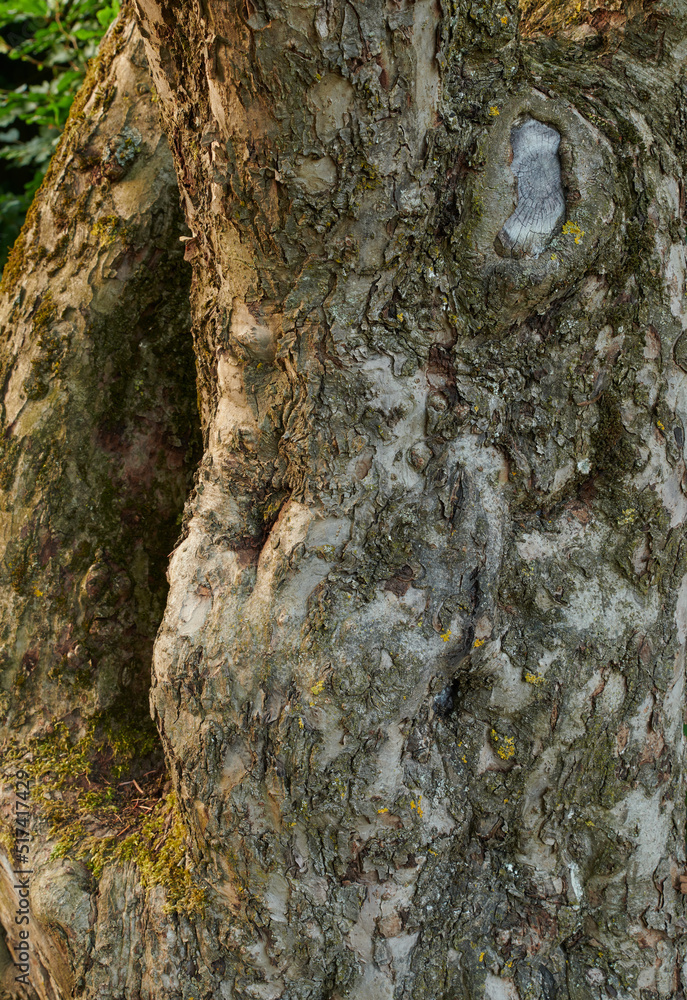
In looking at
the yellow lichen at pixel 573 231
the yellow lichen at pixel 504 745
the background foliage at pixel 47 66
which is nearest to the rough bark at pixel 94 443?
the yellow lichen at pixel 504 745

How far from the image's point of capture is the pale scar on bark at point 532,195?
1.37 metres

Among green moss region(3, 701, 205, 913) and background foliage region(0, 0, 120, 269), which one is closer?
green moss region(3, 701, 205, 913)

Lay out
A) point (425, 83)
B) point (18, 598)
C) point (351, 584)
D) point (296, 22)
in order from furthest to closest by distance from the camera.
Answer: point (18, 598)
point (351, 584)
point (425, 83)
point (296, 22)

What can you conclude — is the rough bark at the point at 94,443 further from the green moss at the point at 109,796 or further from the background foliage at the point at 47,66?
the background foliage at the point at 47,66

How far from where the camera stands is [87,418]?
1928 mm

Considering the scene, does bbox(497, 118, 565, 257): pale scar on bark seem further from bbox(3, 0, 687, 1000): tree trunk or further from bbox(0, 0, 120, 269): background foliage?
bbox(0, 0, 120, 269): background foliage

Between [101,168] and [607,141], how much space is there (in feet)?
4.29

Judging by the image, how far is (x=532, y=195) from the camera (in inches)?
53.7

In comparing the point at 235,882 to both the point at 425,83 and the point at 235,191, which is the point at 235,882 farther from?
the point at 425,83

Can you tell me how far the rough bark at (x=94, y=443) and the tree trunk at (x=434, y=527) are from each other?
397 mm

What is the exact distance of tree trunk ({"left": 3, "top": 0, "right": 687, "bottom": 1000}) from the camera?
4.39 feet

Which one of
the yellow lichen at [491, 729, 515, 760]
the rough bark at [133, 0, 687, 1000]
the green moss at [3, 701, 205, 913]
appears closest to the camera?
the rough bark at [133, 0, 687, 1000]

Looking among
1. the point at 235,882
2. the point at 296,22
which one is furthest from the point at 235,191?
the point at 235,882

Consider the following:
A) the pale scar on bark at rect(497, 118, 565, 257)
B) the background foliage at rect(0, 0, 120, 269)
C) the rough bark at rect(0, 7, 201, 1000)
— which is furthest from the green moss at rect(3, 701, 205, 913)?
the background foliage at rect(0, 0, 120, 269)
